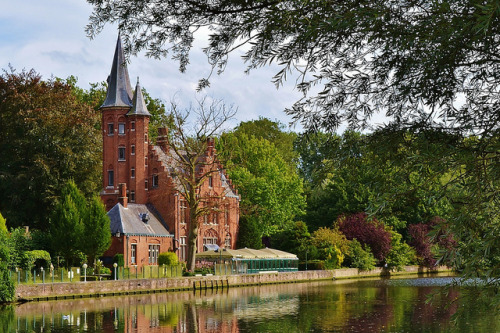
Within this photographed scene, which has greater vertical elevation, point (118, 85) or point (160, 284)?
point (118, 85)

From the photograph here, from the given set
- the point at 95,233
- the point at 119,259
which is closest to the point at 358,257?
the point at 119,259

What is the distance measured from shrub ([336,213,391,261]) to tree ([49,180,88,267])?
23.9 metres

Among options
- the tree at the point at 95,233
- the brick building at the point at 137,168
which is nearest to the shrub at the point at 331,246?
the brick building at the point at 137,168

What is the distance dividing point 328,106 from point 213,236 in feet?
154

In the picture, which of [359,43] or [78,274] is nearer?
[359,43]

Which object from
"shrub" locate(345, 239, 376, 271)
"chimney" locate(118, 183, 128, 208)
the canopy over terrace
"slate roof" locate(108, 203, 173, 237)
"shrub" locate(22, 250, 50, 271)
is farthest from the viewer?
"shrub" locate(345, 239, 376, 271)

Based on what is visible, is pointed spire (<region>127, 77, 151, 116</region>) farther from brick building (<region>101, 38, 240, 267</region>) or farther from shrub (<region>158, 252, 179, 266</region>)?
shrub (<region>158, 252, 179, 266</region>)

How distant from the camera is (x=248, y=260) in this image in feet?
161

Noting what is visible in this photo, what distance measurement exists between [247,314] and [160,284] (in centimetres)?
1321

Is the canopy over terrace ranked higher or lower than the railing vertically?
higher

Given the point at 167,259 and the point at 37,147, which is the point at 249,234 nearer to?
the point at 167,259

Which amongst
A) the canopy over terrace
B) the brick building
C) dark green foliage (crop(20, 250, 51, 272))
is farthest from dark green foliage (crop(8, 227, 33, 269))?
the canopy over terrace

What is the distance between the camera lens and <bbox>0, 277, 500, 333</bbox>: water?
70.6 feet

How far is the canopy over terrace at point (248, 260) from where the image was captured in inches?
1852
